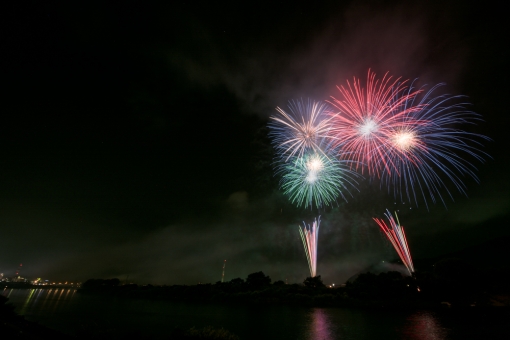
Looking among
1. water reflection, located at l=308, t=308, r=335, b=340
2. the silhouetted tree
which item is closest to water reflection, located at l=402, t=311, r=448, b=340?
water reflection, located at l=308, t=308, r=335, b=340

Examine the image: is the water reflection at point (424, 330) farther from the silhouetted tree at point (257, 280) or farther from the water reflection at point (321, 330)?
the silhouetted tree at point (257, 280)

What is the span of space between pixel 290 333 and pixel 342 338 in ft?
16.8

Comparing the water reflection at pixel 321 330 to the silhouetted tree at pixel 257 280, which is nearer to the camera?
the water reflection at pixel 321 330

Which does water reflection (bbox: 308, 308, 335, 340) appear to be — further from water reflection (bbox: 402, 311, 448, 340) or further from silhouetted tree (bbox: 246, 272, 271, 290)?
silhouetted tree (bbox: 246, 272, 271, 290)

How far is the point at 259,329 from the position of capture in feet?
95.0

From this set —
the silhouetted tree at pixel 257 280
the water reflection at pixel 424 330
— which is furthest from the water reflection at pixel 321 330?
the silhouetted tree at pixel 257 280

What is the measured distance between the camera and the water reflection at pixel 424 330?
24422 mm

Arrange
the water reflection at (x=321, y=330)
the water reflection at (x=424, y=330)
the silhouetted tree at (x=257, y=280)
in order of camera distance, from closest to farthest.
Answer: the water reflection at (x=424, y=330) < the water reflection at (x=321, y=330) < the silhouetted tree at (x=257, y=280)

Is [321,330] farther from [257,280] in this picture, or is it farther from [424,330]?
[257,280]

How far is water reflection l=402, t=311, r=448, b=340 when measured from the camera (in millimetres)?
24422

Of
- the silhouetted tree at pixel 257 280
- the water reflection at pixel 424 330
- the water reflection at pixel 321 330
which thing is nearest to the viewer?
the water reflection at pixel 424 330

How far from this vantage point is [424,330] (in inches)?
1073

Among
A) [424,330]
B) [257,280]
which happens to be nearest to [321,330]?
[424,330]

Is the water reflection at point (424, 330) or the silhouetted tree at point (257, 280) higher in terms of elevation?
the silhouetted tree at point (257, 280)
